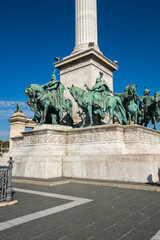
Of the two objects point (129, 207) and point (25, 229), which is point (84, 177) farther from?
point (25, 229)

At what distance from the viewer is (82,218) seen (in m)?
4.39

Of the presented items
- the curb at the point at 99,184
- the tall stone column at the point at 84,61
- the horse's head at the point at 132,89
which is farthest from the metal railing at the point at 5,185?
the tall stone column at the point at 84,61

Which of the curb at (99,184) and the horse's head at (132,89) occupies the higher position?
the horse's head at (132,89)

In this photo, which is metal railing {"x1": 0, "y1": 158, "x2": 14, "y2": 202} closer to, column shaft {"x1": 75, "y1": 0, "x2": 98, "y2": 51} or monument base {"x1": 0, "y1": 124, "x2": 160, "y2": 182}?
monument base {"x1": 0, "y1": 124, "x2": 160, "y2": 182}

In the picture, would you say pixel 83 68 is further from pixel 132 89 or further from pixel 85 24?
pixel 132 89

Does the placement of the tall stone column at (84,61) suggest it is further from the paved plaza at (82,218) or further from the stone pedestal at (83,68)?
the paved plaza at (82,218)

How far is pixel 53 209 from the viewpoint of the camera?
512 centimetres

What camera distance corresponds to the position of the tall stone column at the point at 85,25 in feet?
63.7

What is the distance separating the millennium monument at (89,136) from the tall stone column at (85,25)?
71.5 inches

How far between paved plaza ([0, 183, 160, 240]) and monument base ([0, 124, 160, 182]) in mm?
3014

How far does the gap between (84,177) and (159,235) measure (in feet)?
24.6

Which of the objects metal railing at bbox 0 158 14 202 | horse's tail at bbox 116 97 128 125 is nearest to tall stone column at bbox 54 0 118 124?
horse's tail at bbox 116 97 128 125

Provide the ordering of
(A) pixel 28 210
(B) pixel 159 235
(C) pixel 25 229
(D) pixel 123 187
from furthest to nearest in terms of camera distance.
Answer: (D) pixel 123 187 < (A) pixel 28 210 < (C) pixel 25 229 < (B) pixel 159 235

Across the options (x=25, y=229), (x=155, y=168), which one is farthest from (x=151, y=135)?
(x=25, y=229)
